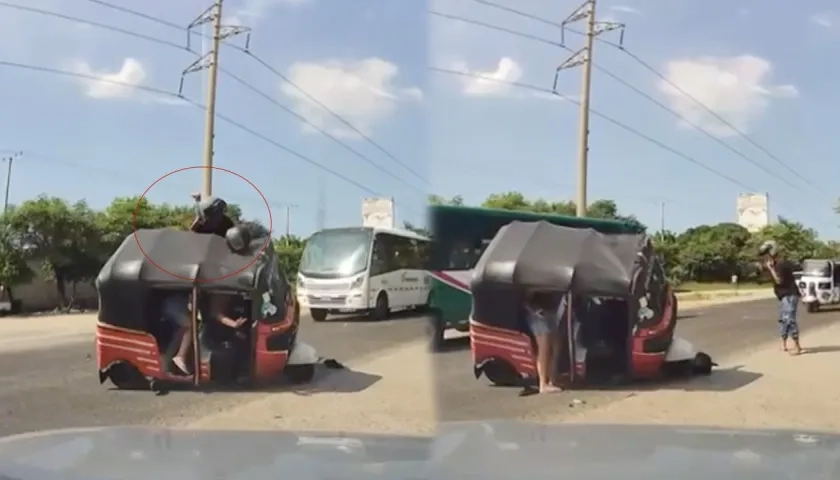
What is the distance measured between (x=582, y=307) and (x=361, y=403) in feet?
1.71

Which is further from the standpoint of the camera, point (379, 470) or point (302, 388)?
point (302, 388)

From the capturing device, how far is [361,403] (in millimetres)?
1883

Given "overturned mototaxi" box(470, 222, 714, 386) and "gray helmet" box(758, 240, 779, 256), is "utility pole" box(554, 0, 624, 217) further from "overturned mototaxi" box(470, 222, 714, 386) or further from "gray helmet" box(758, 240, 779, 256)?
"gray helmet" box(758, 240, 779, 256)

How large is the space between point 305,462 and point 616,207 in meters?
0.83

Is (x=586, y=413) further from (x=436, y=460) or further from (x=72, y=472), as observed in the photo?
(x=72, y=472)

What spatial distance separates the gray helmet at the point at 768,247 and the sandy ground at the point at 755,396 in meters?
0.21

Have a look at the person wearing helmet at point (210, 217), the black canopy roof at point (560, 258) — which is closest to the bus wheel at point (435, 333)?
the black canopy roof at point (560, 258)

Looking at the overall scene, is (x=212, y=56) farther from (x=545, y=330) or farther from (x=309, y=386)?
(x=545, y=330)

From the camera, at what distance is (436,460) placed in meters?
1.56

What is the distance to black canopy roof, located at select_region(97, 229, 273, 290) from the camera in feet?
5.87

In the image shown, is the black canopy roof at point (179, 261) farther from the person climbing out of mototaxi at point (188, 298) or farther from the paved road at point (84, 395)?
the paved road at point (84, 395)

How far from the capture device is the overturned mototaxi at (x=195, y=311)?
1800 millimetres

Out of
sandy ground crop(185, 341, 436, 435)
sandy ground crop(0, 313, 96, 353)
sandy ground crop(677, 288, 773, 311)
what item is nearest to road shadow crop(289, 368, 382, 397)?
sandy ground crop(185, 341, 436, 435)

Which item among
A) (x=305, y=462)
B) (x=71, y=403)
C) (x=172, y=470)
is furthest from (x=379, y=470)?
(x=71, y=403)
